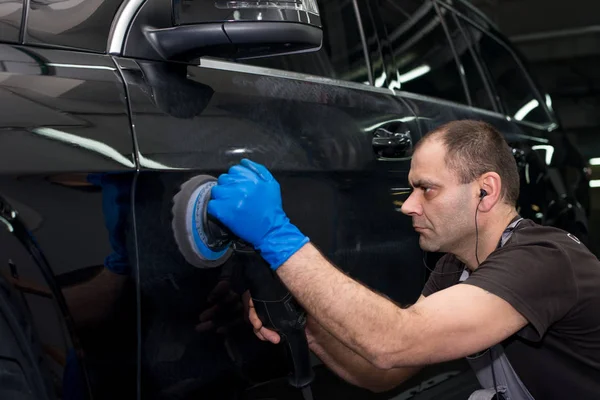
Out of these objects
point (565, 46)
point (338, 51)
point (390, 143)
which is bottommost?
point (565, 46)

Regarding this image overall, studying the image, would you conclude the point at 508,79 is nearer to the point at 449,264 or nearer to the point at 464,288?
the point at 449,264

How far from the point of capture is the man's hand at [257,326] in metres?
1.37

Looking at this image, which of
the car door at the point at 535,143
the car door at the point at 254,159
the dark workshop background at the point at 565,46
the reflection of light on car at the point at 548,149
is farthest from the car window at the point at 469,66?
the dark workshop background at the point at 565,46

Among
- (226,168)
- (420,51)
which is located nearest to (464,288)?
(226,168)

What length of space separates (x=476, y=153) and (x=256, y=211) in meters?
0.60

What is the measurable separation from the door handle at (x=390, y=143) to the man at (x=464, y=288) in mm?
126

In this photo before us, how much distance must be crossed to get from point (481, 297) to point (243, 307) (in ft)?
1.50

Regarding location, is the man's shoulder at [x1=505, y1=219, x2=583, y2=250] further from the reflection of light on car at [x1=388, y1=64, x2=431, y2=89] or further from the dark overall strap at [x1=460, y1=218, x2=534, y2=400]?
the reflection of light on car at [x1=388, y1=64, x2=431, y2=89]

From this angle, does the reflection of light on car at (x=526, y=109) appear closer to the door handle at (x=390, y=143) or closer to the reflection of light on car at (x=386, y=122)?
the reflection of light on car at (x=386, y=122)

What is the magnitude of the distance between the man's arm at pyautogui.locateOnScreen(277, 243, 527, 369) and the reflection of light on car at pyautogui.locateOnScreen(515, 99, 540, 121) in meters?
2.04

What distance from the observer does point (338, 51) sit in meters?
2.06

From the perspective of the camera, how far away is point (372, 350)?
4.62 feet

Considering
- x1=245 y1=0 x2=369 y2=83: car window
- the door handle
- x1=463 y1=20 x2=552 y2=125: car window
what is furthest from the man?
x1=463 y1=20 x2=552 y2=125: car window

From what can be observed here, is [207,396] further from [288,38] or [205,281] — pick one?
[288,38]
